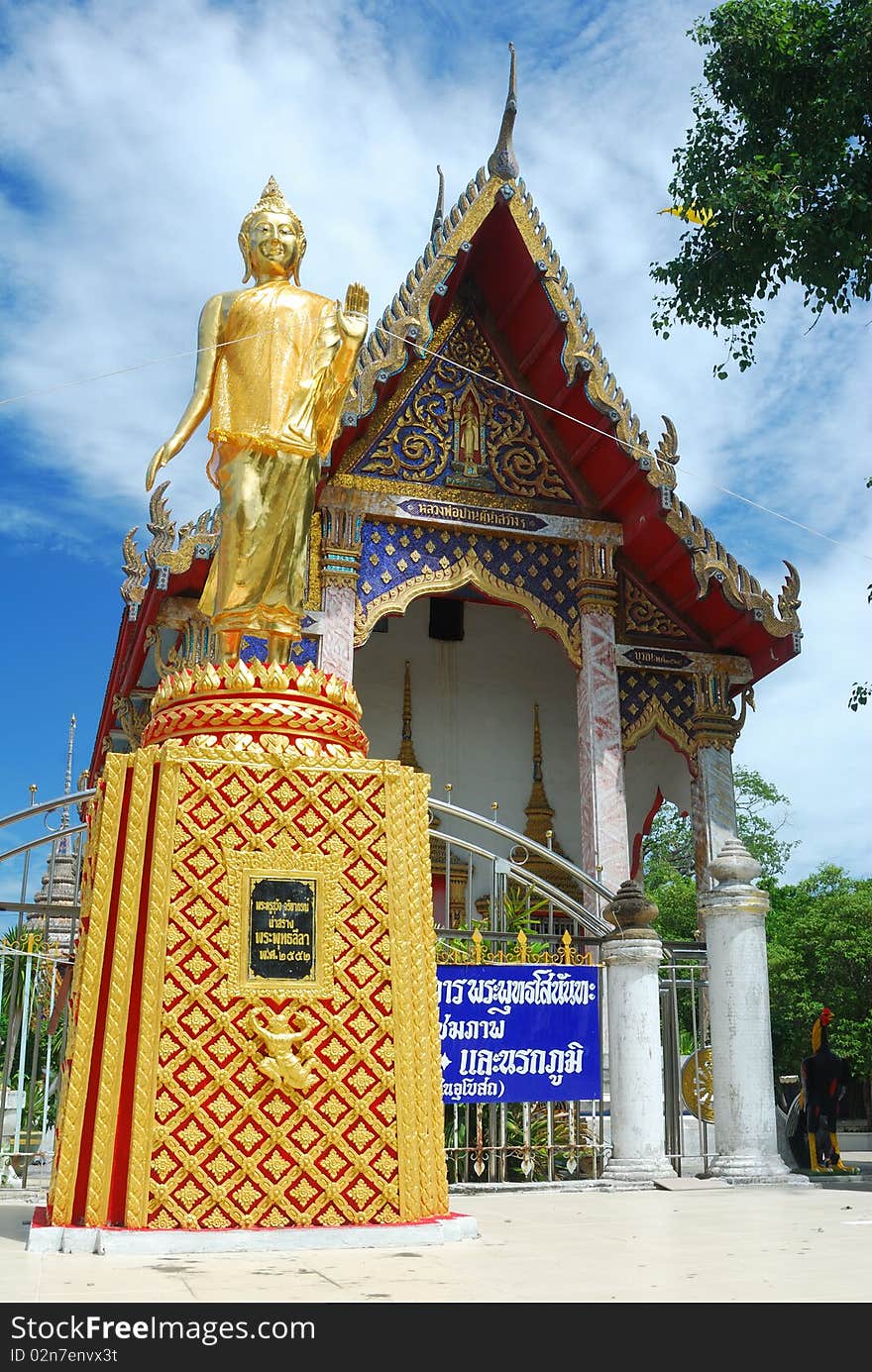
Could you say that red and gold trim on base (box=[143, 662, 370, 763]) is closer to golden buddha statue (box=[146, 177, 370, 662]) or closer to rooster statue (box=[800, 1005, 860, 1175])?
golden buddha statue (box=[146, 177, 370, 662])

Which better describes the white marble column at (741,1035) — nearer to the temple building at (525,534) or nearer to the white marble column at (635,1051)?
the white marble column at (635,1051)

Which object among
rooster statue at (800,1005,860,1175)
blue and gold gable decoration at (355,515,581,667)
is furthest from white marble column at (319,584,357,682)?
rooster statue at (800,1005,860,1175)

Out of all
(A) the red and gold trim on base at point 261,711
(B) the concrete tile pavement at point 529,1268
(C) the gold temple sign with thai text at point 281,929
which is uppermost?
(A) the red and gold trim on base at point 261,711

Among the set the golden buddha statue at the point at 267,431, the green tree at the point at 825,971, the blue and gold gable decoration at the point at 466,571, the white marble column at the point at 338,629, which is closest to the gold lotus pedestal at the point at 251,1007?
the golden buddha statue at the point at 267,431

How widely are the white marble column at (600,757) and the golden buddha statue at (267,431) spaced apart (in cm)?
503

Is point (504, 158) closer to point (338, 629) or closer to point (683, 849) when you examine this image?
point (338, 629)

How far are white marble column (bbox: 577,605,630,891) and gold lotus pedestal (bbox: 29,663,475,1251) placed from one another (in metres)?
5.43

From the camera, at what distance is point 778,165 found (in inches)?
368

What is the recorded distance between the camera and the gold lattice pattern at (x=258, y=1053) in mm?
4035

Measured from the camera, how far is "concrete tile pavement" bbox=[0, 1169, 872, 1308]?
2.88 meters

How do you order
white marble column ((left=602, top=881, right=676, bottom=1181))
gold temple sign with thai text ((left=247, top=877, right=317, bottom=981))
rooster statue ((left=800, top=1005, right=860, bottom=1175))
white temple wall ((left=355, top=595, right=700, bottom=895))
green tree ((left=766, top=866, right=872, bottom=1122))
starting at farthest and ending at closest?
green tree ((left=766, top=866, right=872, bottom=1122))
white temple wall ((left=355, top=595, right=700, bottom=895))
rooster statue ((left=800, top=1005, right=860, bottom=1175))
white marble column ((left=602, top=881, right=676, bottom=1181))
gold temple sign with thai text ((left=247, top=877, right=317, bottom=981))

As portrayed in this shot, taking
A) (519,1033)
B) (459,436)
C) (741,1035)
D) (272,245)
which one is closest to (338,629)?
(459,436)

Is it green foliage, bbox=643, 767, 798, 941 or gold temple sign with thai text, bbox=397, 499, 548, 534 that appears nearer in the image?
gold temple sign with thai text, bbox=397, 499, 548, 534
